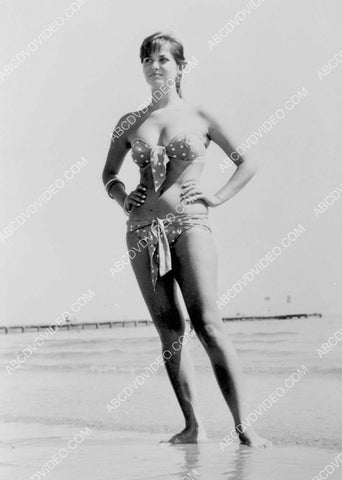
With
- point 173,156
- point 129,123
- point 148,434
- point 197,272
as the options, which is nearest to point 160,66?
point 129,123

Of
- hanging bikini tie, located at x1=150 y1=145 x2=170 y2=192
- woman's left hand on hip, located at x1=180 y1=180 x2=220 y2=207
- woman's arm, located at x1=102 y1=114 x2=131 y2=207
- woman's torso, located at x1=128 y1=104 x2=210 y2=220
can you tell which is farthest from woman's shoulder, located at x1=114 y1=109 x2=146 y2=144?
woman's left hand on hip, located at x1=180 y1=180 x2=220 y2=207

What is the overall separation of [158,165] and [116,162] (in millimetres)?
392

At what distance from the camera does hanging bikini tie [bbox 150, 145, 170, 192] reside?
142 inches

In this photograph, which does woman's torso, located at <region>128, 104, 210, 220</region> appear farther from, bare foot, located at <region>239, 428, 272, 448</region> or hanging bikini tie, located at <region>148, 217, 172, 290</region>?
bare foot, located at <region>239, 428, 272, 448</region>

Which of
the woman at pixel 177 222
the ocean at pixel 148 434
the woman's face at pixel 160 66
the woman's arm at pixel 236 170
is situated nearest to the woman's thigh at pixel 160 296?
the woman at pixel 177 222

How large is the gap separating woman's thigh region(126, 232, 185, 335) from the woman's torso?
0.20 m

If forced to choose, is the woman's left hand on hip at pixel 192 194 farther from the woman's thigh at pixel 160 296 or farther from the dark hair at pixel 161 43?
the dark hair at pixel 161 43

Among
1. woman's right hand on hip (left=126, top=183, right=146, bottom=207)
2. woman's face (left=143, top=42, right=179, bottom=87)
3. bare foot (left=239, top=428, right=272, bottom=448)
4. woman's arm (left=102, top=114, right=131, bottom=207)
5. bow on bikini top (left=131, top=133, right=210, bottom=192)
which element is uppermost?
woman's face (left=143, top=42, right=179, bottom=87)

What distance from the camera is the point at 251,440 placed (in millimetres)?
3467

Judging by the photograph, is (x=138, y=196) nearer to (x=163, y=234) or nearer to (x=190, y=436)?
(x=163, y=234)

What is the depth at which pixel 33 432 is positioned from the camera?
433 centimetres

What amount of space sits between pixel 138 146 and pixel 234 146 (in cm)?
44

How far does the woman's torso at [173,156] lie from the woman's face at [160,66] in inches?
6.0

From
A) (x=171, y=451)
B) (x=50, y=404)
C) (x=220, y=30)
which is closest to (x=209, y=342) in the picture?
(x=171, y=451)
